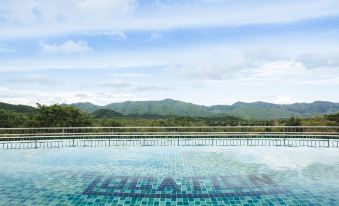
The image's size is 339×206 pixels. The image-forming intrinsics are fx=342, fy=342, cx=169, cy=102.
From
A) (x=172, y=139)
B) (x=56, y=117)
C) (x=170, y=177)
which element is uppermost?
→ (x=56, y=117)

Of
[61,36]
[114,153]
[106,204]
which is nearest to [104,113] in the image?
[61,36]

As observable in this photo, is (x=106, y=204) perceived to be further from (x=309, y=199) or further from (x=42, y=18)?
(x=42, y=18)

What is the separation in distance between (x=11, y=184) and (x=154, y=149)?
691 cm

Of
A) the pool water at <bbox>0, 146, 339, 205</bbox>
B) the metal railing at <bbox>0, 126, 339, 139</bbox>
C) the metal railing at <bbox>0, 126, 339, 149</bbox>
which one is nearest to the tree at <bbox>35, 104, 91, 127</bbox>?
the metal railing at <bbox>0, 126, 339, 139</bbox>

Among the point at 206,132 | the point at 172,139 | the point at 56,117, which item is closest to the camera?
the point at 206,132

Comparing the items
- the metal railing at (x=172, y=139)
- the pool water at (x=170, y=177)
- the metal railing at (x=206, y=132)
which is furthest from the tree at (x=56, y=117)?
the pool water at (x=170, y=177)

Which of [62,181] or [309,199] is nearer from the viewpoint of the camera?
[309,199]

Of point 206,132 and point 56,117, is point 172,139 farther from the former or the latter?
point 56,117

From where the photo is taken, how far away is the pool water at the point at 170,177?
Answer: 23.3 feet

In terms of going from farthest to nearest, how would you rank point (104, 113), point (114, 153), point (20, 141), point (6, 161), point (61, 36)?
point (104, 113), point (61, 36), point (20, 141), point (114, 153), point (6, 161)

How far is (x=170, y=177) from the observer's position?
29.6ft

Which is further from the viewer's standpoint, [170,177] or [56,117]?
[56,117]

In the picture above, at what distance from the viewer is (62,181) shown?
339 inches

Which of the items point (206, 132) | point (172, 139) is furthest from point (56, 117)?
point (206, 132)
